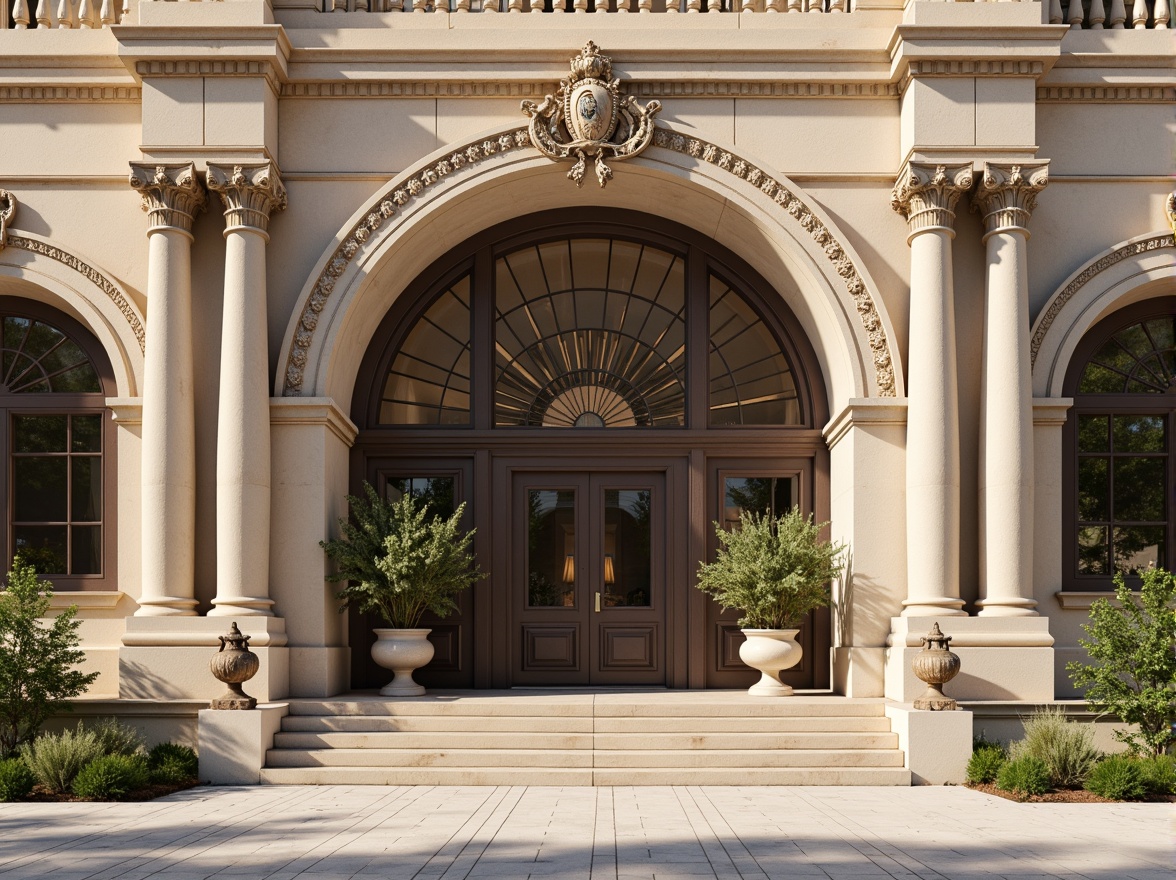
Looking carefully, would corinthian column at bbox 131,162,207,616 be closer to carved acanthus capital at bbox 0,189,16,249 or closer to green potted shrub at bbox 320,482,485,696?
green potted shrub at bbox 320,482,485,696

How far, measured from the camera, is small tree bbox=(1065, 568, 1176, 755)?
39.2 ft

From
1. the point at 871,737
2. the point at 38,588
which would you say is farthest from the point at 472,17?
the point at 871,737

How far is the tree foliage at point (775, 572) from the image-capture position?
13.8 meters

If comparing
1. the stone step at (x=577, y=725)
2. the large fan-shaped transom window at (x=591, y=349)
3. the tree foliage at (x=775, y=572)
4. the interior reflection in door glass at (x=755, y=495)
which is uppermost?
the large fan-shaped transom window at (x=591, y=349)

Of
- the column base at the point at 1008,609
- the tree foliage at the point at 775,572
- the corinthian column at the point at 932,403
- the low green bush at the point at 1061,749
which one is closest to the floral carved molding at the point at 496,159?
the corinthian column at the point at 932,403

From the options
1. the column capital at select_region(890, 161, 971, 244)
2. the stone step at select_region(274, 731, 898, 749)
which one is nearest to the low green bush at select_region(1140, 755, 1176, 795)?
the stone step at select_region(274, 731, 898, 749)

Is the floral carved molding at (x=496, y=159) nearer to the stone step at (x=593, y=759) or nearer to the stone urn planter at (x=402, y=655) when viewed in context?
the stone urn planter at (x=402, y=655)

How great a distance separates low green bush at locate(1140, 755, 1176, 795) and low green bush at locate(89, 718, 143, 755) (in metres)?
9.08

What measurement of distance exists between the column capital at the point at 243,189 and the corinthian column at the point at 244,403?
1 centimetres

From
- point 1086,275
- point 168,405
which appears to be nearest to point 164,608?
point 168,405

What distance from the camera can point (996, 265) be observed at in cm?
1367

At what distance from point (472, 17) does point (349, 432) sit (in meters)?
4.86

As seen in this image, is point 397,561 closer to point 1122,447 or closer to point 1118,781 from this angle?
point 1118,781

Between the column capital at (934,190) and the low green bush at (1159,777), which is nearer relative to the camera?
the low green bush at (1159,777)
